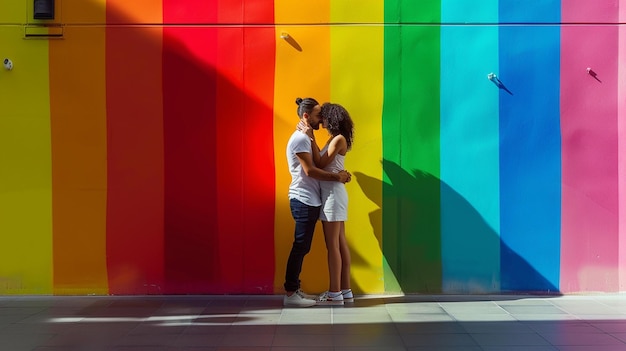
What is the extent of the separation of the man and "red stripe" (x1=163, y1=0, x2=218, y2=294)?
86 cm

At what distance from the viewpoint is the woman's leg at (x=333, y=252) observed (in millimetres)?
6301

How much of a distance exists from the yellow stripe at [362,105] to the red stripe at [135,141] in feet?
5.94

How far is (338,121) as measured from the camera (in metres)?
6.21

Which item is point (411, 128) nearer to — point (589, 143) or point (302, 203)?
point (302, 203)

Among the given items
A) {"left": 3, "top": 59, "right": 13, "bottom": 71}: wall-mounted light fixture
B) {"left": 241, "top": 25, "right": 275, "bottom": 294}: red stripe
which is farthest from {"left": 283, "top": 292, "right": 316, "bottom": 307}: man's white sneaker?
{"left": 3, "top": 59, "right": 13, "bottom": 71}: wall-mounted light fixture

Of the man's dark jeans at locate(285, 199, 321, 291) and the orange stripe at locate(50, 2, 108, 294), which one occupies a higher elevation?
the orange stripe at locate(50, 2, 108, 294)

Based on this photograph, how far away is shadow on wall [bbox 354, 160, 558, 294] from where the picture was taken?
6.61 meters

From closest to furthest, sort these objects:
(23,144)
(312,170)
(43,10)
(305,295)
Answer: (312,170) → (305,295) → (43,10) → (23,144)

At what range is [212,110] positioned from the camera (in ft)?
21.7

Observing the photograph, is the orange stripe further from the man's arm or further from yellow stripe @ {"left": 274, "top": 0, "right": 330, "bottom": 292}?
the man's arm

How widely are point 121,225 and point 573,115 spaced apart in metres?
4.61

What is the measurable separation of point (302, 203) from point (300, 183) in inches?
7.5

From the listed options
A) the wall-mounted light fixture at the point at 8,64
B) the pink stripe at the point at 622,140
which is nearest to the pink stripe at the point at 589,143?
the pink stripe at the point at 622,140

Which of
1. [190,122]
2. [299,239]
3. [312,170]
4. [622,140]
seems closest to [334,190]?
[312,170]
